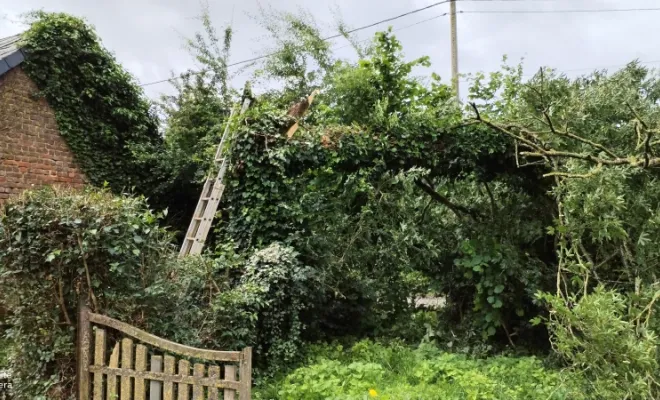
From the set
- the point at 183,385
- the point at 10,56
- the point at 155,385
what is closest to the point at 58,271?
the point at 155,385

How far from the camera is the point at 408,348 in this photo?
542 cm

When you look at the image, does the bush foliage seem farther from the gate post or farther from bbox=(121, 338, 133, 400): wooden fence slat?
bbox=(121, 338, 133, 400): wooden fence slat

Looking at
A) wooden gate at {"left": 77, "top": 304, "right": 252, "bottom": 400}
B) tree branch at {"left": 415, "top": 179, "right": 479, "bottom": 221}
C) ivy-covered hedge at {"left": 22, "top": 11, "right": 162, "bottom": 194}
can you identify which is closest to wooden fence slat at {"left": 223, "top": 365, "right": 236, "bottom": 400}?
wooden gate at {"left": 77, "top": 304, "right": 252, "bottom": 400}

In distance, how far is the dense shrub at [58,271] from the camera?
9.20 ft

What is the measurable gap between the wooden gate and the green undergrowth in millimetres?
1076

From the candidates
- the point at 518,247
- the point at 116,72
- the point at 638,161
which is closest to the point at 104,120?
the point at 116,72

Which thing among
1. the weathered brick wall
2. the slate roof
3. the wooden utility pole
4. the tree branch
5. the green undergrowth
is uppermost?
the wooden utility pole

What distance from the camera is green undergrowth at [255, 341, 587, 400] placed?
11.5 ft

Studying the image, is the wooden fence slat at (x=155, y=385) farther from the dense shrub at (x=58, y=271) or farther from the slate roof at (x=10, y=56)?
the slate roof at (x=10, y=56)

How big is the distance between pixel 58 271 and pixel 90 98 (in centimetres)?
600

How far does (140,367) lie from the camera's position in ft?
8.87

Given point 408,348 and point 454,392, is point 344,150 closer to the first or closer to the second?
point 408,348

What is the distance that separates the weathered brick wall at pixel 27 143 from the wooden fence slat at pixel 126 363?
5.36 m

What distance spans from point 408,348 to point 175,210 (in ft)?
→ 18.6
